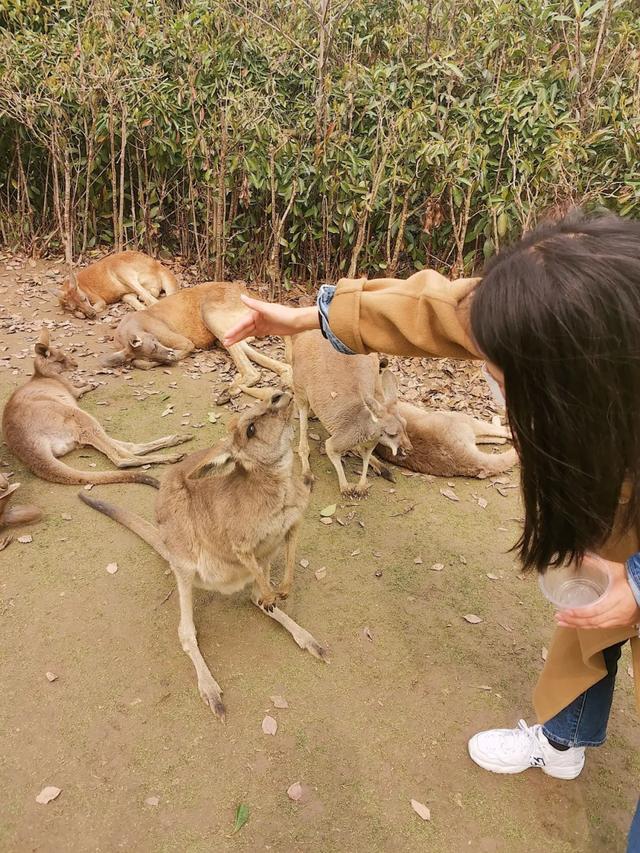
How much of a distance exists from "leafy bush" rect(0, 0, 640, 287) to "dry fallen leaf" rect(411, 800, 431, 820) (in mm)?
4191

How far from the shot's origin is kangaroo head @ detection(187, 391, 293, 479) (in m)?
2.55

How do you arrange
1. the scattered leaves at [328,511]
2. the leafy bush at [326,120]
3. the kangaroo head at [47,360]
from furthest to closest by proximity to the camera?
the leafy bush at [326,120] < the kangaroo head at [47,360] < the scattered leaves at [328,511]

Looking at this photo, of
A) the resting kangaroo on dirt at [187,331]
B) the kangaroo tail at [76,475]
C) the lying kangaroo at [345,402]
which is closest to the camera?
the kangaroo tail at [76,475]

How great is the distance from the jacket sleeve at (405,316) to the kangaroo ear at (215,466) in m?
0.76

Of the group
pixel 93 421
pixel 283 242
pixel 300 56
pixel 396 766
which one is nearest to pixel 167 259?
pixel 283 242

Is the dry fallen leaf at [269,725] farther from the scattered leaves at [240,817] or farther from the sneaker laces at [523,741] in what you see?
the sneaker laces at [523,741]

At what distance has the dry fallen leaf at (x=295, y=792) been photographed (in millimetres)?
2203

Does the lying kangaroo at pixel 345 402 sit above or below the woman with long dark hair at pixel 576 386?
below

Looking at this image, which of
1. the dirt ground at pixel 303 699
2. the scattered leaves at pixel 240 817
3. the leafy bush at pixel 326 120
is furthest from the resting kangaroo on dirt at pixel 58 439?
the leafy bush at pixel 326 120

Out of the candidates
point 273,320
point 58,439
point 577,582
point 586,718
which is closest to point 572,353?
point 577,582

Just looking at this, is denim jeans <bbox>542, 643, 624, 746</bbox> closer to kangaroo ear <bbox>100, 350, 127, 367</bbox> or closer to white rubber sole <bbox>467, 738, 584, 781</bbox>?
white rubber sole <bbox>467, 738, 584, 781</bbox>

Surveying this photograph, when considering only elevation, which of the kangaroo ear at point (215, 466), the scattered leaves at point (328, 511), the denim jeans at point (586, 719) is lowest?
the scattered leaves at point (328, 511)

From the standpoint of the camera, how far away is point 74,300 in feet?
21.8

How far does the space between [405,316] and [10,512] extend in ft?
9.54
